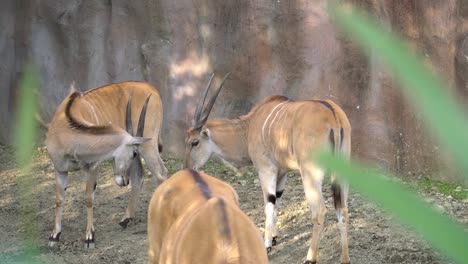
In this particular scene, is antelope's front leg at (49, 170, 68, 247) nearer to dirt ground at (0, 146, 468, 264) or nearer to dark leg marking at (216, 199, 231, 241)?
dirt ground at (0, 146, 468, 264)

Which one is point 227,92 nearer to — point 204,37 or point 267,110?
point 204,37

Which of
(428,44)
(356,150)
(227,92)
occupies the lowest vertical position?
(356,150)

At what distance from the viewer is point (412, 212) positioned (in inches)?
11.3

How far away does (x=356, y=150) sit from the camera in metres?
6.43

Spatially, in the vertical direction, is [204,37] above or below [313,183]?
above

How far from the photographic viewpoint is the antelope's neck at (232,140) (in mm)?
5488

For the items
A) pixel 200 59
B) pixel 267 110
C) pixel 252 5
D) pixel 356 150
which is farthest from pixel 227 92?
pixel 267 110

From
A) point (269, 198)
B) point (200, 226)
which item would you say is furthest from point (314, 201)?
point (200, 226)

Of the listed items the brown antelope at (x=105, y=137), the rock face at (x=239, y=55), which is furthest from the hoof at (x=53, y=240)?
the rock face at (x=239, y=55)

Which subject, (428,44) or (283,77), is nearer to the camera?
(428,44)

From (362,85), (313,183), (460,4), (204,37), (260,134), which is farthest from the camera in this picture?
(204,37)

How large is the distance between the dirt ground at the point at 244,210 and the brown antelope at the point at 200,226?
1.56m

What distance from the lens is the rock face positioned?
5910 millimetres

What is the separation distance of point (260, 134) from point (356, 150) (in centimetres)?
150
